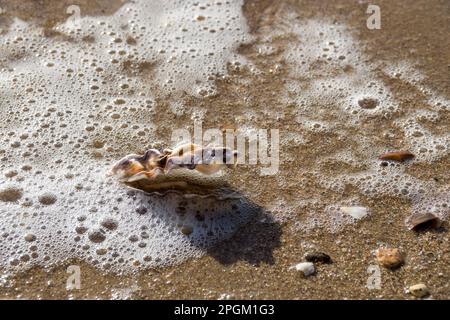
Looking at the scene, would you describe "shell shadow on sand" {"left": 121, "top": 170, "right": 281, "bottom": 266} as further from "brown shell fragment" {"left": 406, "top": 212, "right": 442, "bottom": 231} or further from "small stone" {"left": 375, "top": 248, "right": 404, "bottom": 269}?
"brown shell fragment" {"left": 406, "top": 212, "right": 442, "bottom": 231}

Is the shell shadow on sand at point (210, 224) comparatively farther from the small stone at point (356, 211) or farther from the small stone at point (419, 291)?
the small stone at point (419, 291)

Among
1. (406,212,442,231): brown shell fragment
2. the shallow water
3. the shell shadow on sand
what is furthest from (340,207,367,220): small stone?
the shell shadow on sand

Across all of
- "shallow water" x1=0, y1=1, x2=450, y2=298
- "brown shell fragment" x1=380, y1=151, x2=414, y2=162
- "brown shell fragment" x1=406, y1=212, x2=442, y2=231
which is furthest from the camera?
"brown shell fragment" x1=380, y1=151, x2=414, y2=162

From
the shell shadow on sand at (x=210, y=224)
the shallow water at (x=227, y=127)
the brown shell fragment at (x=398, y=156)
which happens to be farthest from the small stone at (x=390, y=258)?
the brown shell fragment at (x=398, y=156)

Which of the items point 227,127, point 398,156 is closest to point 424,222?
point 398,156

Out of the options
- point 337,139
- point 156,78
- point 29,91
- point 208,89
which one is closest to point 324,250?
point 337,139

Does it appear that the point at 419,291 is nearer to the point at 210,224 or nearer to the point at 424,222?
the point at 424,222
